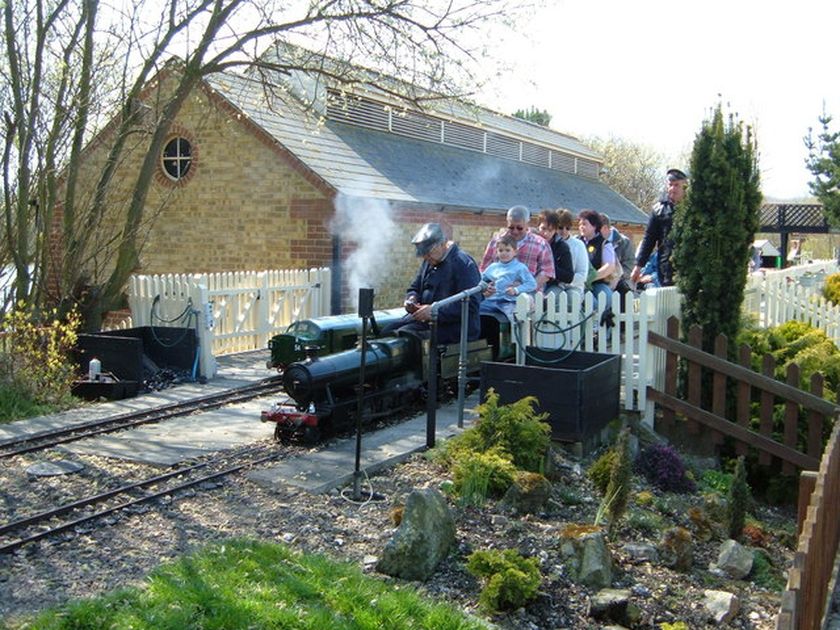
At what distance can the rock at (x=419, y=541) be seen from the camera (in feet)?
19.2

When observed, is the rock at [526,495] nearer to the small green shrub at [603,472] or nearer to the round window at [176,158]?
the small green shrub at [603,472]

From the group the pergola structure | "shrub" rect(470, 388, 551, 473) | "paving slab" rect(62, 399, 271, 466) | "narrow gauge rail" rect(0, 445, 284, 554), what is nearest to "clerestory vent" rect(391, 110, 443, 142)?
"paving slab" rect(62, 399, 271, 466)

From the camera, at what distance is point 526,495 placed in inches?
284

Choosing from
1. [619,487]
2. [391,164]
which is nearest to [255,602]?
[619,487]

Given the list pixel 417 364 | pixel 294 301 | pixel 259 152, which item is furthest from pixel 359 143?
pixel 417 364

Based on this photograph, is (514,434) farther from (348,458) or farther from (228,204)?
(228,204)

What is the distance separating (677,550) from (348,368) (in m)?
3.80

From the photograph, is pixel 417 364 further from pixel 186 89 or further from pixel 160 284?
pixel 186 89

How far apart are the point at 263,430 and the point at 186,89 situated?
7136 millimetres

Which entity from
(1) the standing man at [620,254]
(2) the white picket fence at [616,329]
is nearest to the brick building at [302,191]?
(1) the standing man at [620,254]

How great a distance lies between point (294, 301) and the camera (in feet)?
56.7

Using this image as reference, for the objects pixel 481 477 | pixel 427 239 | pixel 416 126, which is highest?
pixel 416 126

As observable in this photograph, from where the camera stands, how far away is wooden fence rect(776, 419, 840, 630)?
3847mm

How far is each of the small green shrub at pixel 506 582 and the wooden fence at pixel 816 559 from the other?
1.40m
